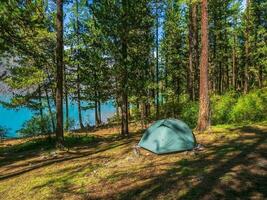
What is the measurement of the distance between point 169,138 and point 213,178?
439 centimetres

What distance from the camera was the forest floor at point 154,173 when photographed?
33.3ft

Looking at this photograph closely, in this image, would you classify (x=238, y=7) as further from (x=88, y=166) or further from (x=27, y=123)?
(x=88, y=166)

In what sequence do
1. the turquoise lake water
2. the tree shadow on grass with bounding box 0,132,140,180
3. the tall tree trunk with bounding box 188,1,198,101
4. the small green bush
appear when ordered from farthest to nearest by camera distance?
the turquoise lake water, the tall tree trunk with bounding box 188,1,198,101, the small green bush, the tree shadow on grass with bounding box 0,132,140,180

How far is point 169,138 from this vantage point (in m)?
15.0

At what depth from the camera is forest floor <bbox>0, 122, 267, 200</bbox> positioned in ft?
33.3

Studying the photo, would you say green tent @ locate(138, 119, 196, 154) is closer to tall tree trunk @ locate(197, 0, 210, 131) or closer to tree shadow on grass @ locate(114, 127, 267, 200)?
tree shadow on grass @ locate(114, 127, 267, 200)

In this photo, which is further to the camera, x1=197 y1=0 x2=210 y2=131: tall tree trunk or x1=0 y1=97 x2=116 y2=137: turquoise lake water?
x1=0 y1=97 x2=116 y2=137: turquoise lake water

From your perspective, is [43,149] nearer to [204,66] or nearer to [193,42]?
[204,66]

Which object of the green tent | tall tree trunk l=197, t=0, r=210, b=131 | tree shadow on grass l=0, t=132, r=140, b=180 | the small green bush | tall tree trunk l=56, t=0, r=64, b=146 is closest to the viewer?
the green tent

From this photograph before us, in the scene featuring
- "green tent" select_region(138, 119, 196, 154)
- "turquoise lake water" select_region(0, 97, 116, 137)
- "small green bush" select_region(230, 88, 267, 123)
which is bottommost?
"turquoise lake water" select_region(0, 97, 116, 137)

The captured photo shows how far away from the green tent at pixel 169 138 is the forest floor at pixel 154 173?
40 cm

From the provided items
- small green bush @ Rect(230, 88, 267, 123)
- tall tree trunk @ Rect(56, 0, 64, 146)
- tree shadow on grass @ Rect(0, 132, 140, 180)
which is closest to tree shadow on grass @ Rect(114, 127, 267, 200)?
tree shadow on grass @ Rect(0, 132, 140, 180)

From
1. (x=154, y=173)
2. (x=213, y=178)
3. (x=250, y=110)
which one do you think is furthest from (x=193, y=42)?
(x=213, y=178)

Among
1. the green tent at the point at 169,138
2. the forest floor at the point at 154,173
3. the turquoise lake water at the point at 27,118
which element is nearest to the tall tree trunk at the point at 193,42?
the turquoise lake water at the point at 27,118
